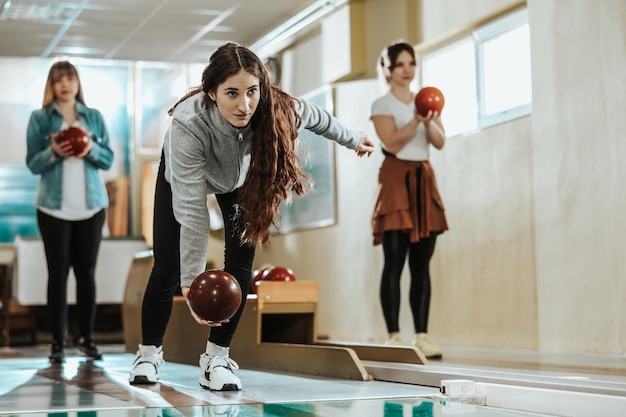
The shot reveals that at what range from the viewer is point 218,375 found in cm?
301

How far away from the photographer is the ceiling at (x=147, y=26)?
748 centimetres

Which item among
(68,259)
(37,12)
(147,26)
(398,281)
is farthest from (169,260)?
(147,26)

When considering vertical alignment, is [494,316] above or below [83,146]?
below

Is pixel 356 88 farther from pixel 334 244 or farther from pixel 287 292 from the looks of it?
pixel 287 292

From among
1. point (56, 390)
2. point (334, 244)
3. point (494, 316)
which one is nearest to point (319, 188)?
point (334, 244)

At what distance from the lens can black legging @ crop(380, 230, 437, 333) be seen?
4.33 meters

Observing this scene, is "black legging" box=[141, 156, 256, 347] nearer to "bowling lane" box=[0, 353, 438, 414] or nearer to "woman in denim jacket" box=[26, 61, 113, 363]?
"bowling lane" box=[0, 353, 438, 414]

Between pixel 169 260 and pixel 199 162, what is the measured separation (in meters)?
0.42

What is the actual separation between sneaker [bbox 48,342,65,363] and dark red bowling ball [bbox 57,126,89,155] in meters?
0.96

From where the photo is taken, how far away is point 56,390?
3.13 m

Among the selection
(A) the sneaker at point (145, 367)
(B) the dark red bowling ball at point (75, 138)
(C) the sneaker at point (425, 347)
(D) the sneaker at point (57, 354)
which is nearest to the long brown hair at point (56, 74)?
(B) the dark red bowling ball at point (75, 138)

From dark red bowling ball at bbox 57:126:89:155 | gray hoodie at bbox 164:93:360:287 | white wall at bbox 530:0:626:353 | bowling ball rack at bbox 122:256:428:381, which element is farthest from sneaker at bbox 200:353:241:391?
white wall at bbox 530:0:626:353

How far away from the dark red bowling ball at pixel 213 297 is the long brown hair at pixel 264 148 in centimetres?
32

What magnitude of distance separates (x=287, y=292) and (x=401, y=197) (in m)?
0.68
